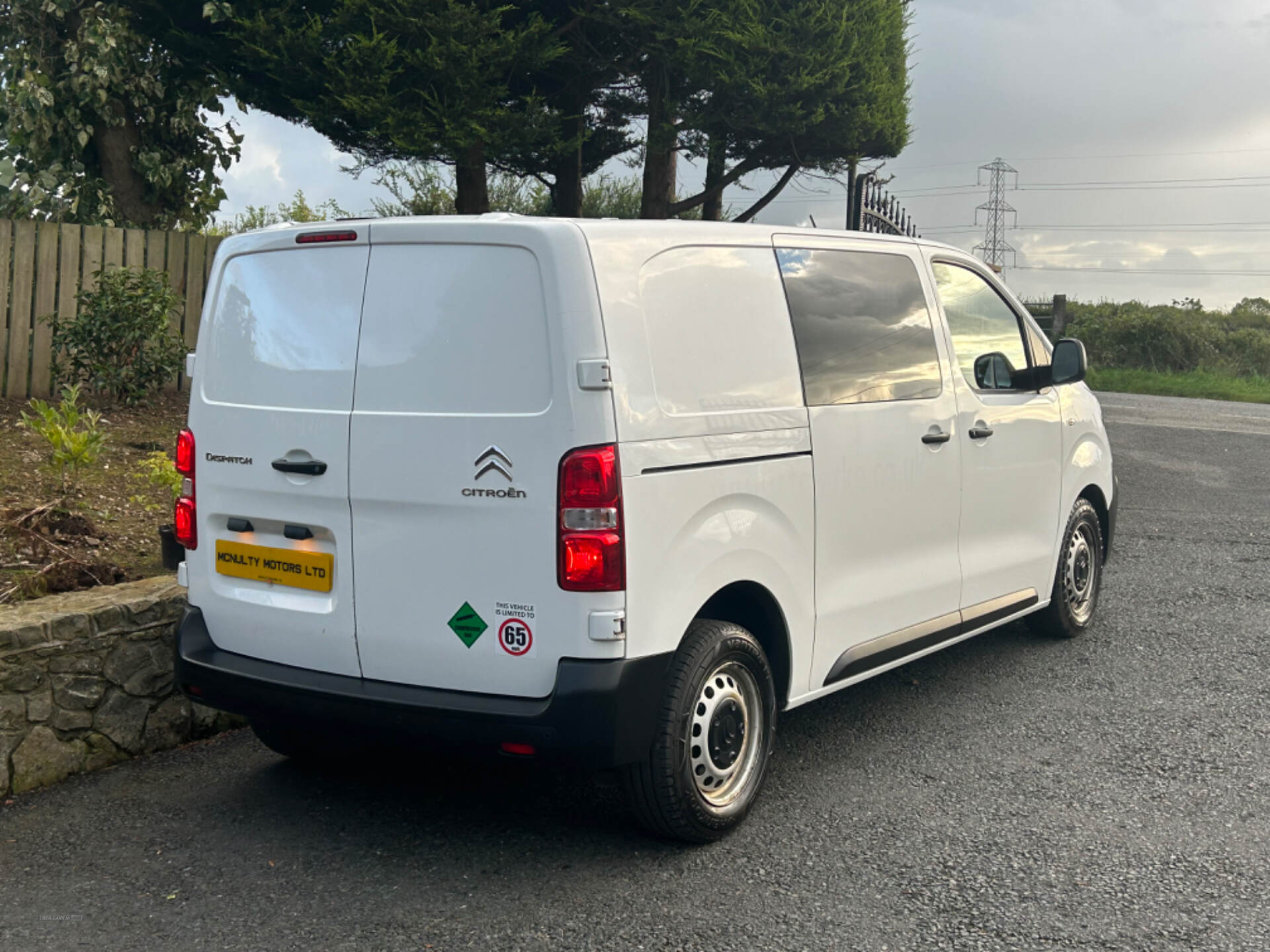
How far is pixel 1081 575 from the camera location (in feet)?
21.6

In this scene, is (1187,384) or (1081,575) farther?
(1187,384)

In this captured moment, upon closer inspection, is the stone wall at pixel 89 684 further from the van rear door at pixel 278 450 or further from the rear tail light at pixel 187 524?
the van rear door at pixel 278 450

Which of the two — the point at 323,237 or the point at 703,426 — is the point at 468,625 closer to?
the point at 703,426

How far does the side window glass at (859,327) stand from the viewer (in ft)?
14.3

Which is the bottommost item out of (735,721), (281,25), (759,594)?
(735,721)

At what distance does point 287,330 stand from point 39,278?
7346 millimetres

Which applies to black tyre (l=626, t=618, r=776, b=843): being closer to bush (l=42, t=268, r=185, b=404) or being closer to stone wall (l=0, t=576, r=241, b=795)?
stone wall (l=0, t=576, r=241, b=795)

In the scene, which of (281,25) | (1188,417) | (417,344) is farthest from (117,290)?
(1188,417)

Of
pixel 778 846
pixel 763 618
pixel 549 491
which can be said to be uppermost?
pixel 549 491

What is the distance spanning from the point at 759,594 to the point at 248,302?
2.01 metres

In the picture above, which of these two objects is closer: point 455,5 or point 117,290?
point 117,290

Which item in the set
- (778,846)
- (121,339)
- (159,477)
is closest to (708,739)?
(778,846)

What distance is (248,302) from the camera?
164 inches

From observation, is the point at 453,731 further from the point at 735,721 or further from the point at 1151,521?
the point at 1151,521
